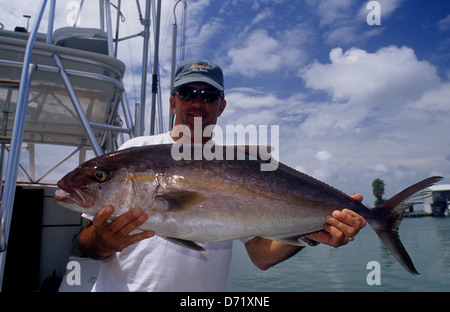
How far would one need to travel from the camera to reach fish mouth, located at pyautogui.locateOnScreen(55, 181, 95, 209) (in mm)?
2121

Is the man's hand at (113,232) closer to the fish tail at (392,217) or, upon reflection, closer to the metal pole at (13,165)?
the metal pole at (13,165)

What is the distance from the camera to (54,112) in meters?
6.44

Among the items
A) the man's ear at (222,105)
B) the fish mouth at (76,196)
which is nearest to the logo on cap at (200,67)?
the man's ear at (222,105)

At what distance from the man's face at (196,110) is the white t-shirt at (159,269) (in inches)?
43.6

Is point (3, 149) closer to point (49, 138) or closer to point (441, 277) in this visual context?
point (49, 138)

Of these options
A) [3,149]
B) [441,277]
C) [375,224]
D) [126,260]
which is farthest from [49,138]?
[441,277]

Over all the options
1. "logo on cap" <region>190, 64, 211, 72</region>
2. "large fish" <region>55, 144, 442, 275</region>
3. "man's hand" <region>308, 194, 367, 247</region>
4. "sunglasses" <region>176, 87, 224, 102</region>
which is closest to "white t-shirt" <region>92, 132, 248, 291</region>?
"large fish" <region>55, 144, 442, 275</region>

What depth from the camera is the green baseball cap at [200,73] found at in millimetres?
3086

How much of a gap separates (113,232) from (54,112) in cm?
508

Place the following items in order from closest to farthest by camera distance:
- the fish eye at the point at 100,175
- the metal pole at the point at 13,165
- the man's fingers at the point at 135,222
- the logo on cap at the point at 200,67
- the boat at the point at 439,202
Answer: the man's fingers at the point at 135,222
the fish eye at the point at 100,175
the metal pole at the point at 13,165
the logo on cap at the point at 200,67
the boat at the point at 439,202
